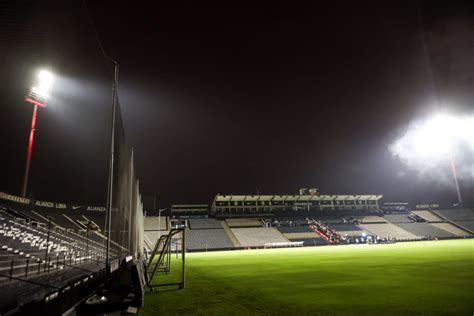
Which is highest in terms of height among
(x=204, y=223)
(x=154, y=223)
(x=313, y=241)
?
(x=154, y=223)

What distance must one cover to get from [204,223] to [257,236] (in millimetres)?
11244

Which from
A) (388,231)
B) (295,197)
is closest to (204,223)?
(295,197)

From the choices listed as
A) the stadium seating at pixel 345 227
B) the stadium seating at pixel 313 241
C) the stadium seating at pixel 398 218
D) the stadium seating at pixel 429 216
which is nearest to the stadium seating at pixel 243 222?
the stadium seating at pixel 313 241

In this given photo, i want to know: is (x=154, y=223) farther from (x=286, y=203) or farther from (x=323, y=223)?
(x=323, y=223)

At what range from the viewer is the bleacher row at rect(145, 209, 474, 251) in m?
49.8

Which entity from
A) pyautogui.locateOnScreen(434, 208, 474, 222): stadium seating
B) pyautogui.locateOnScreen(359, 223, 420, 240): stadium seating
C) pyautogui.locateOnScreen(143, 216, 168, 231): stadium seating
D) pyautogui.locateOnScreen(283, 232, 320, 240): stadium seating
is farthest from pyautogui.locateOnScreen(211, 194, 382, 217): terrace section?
pyautogui.locateOnScreen(434, 208, 474, 222): stadium seating

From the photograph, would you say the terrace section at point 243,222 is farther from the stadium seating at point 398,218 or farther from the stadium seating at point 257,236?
the stadium seating at point 398,218

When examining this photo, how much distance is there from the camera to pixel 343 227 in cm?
5806

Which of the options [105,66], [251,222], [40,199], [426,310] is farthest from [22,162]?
[251,222]

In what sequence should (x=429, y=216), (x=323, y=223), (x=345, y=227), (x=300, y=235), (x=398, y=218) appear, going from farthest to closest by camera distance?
(x=429, y=216) < (x=398, y=218) < (x=323, y=223) < (x=345, y=227) < (x=300, y=235)

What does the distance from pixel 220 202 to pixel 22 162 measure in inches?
1807

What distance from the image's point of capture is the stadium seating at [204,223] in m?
55.2

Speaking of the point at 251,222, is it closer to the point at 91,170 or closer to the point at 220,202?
the point at 220,202

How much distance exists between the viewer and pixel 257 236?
52.0 m
